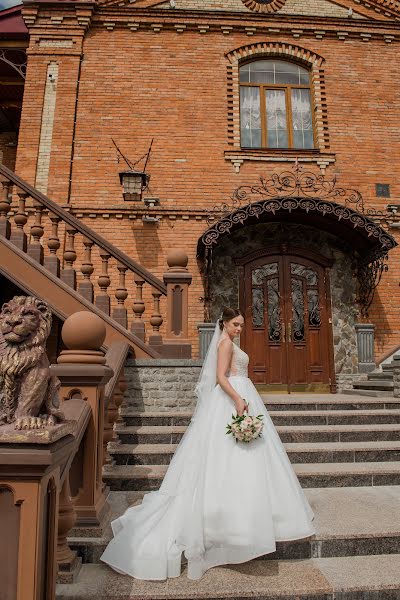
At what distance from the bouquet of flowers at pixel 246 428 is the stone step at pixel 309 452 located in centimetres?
157

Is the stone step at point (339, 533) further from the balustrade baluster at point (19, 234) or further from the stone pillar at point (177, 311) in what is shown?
the balustrade baluster at point (19, 234)

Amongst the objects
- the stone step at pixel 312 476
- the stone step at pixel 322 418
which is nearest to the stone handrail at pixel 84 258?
the stone step at pixel 322 418

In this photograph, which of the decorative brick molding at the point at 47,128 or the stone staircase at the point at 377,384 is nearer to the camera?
the stone staircase at the point at 377,384

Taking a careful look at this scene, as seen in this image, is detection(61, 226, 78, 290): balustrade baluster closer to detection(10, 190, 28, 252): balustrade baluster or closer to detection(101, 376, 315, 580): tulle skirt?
detection(10, 190, 28, 252): balustrade baluster

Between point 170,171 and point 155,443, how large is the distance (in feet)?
19.7

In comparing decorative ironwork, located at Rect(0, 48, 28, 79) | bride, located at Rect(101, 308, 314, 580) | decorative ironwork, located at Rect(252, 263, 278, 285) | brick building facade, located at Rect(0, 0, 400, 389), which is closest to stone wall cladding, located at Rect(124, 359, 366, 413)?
bride, located at Rect(101, 308, 314, 580)

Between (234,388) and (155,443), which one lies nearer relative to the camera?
(234,388)

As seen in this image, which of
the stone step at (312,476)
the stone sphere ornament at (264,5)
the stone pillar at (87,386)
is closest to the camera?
the stone pillar at (87,386)

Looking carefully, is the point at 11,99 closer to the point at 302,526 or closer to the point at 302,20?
the point at 302,20

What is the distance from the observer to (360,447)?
15.3ft

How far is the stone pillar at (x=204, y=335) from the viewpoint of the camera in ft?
26.2

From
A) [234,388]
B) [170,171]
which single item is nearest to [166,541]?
[234,388]

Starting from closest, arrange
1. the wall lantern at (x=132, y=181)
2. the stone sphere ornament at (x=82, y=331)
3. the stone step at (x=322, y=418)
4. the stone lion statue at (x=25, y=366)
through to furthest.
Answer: the stone lion statue at (x=25, y=366), the stone sphere ornament at (x=82, y=331), the stone step at (x=322, y=418), the wall lantern at (x=132, y=181)

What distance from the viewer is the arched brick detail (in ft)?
30.6
